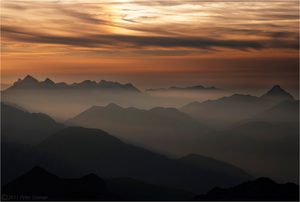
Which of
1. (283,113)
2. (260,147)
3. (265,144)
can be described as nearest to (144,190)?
(260,147)

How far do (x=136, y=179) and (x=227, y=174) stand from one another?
253 inches

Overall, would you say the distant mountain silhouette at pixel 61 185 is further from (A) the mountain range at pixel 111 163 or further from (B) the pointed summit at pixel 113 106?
(B) the pointed summit at pixel 113 106

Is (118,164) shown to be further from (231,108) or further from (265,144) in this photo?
(265,144)

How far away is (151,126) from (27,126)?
1100 cm

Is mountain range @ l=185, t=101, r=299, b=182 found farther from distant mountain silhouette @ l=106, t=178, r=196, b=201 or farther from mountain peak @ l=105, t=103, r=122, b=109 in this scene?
mountain peak @ l=105, t=103, r=122, b=109

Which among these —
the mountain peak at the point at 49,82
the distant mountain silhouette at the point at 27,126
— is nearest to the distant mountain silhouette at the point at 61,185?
the distant mountain silhouette at the point at 27,126

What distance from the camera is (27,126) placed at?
36719 millimetres

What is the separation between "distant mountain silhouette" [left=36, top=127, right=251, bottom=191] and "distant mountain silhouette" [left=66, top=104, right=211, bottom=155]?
0.80 metres

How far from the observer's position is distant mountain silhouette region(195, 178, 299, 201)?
24.6m

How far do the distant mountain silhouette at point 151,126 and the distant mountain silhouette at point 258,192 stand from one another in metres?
3.76

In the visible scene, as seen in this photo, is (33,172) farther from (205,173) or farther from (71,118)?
(205,173)

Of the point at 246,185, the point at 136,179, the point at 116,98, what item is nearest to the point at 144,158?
the point at 136,179

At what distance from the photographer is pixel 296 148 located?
2369 centimetres

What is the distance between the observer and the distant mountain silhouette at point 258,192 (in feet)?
80.8
